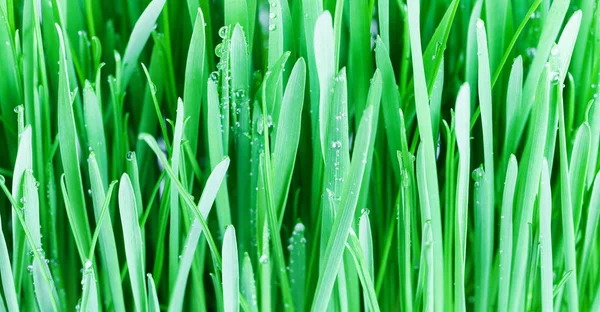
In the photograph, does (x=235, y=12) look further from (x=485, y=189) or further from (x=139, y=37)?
(x=485, y=189)

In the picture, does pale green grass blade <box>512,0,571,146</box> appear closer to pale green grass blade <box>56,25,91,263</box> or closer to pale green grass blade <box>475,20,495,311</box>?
pale green grass blade <box>475,20,495,311</box>

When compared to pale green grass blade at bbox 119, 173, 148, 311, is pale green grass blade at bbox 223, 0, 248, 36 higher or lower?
higher

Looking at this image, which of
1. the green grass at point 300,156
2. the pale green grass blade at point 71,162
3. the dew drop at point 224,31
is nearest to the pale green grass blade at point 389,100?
the green grass at point 300,156

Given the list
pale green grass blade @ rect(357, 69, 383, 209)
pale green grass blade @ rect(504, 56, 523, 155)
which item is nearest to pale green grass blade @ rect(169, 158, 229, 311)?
pale green grass blade @ rect(357, 69, 383, 209)

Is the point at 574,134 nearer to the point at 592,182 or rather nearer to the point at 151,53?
the point at 592,182

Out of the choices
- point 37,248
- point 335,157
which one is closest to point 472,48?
point 335,157

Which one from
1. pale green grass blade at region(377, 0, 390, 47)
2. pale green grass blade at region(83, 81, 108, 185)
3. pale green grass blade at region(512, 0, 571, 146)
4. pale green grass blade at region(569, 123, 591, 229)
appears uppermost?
pale green grass blade at region(377, 0, 390, 47)

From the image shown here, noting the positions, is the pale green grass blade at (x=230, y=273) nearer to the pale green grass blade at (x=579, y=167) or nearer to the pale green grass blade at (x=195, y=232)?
the pale green grass blade at (x=195, y=232)

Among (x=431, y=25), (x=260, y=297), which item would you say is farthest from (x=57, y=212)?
(x=431, y=25)
